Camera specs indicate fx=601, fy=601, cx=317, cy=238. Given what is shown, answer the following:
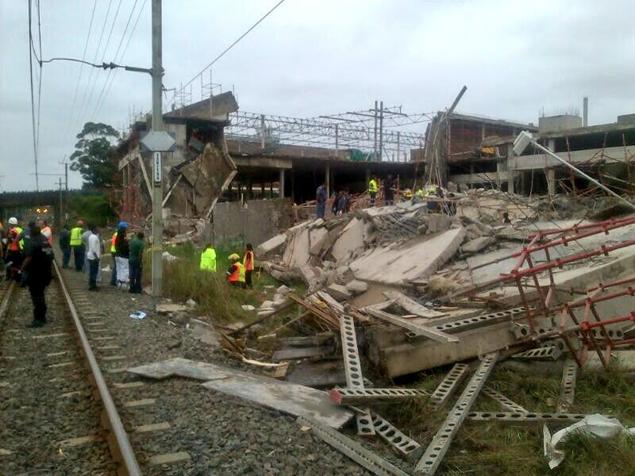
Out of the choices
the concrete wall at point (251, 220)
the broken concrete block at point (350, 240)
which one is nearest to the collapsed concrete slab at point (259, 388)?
the broken concrete block at point (350, 240)

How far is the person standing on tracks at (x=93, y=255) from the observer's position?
13.9 metres

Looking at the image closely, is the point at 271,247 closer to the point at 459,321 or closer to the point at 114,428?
the point at 459,321

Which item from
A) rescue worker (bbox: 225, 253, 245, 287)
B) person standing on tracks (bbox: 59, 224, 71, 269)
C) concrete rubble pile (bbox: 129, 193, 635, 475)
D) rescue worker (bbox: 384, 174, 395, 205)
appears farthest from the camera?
rescue worker (bbox: 384, 174, 395, 205)

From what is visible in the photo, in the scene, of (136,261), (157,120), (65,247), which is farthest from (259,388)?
(65,247)

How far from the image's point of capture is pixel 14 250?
47.6 feet

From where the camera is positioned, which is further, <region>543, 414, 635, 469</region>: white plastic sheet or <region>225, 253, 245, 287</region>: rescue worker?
<region>225, 253, 245, 287</region>: rescue worker

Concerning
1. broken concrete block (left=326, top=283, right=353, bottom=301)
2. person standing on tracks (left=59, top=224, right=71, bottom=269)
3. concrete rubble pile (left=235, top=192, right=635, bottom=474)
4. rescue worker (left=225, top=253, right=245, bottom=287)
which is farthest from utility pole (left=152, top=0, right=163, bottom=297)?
person standing on tracks (left=59, top=224, right=71, bottom=269)

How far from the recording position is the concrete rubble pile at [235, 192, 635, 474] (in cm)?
569

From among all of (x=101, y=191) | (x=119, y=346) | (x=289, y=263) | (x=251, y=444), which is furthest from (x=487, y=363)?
(x=101, y=191)

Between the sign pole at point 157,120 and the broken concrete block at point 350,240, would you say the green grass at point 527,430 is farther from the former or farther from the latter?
the sign pole at point 157,120

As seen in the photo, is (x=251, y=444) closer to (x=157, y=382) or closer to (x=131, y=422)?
(x=131, y=422)

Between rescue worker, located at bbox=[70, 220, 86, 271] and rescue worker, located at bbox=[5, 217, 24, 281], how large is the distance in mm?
2995

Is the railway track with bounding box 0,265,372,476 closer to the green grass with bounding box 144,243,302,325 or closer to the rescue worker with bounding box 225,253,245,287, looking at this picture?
the green grass with bounding box 144,243,302,325

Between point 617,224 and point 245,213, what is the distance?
56.3 feet
